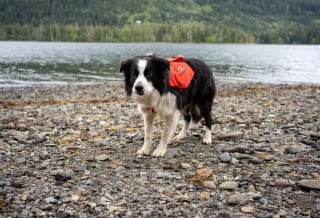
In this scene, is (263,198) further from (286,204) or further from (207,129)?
(207,129)

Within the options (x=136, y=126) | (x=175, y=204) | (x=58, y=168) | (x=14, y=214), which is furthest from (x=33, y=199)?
(x=136, y=126)

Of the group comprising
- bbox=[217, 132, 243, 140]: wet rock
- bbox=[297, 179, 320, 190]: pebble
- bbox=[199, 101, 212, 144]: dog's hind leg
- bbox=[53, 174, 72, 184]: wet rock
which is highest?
bbox=[199, 101, 212, 144]: dog's hind leg

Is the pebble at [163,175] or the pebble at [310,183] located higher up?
the pebble at [310,183]

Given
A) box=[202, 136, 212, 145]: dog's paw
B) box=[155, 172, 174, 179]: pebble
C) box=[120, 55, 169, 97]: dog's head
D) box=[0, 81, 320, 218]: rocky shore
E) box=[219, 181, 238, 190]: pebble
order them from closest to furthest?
box=[0, 81, 320, 218]: rocky shore
box=[219, 181, 238, 190]: pebble
box=[155, 172, 174, 179]: pebble
box=[120, 55, 169, 97]: dog's head
box=[202, 136, 212, 145]: dog's paw

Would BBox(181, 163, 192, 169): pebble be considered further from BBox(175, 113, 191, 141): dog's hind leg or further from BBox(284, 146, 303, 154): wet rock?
BBox(284, 146, 303, 154): wet rock

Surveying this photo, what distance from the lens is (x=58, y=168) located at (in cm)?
779

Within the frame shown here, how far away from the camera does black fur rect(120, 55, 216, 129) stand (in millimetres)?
7734

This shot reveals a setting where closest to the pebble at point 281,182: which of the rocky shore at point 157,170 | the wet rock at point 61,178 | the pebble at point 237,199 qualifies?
the rocky shore at point 157,170

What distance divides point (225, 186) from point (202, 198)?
24.5 inches

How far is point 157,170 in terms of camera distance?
306 inches

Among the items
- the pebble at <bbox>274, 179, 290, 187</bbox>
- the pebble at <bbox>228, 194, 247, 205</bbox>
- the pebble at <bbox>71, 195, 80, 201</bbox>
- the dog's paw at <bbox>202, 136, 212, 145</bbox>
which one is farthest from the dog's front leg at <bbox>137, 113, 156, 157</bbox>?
the pebble at <bbox>274, 179, 290, 187</bbox>

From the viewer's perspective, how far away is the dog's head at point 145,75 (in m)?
7.52

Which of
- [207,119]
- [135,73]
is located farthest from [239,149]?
[135,73]

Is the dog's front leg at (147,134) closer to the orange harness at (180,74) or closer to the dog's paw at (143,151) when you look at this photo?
the dog's paw at (143,151)
